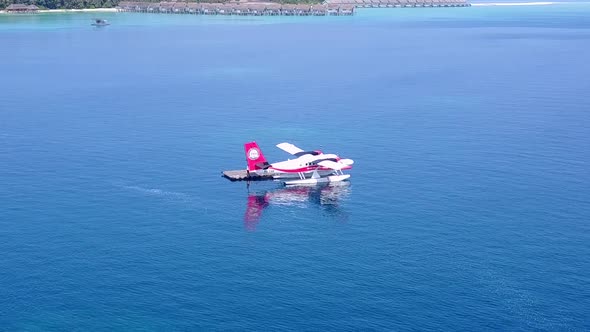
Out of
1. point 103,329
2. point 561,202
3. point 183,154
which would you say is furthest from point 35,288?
point 561,202

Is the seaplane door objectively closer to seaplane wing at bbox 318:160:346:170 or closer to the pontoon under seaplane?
the pontoon under seaplane

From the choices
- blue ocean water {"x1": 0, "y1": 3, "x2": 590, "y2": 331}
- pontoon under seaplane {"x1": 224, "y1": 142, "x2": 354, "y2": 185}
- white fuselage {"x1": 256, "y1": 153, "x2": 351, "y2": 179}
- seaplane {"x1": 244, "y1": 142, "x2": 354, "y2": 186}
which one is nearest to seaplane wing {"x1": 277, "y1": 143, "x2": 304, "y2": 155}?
blue ocean water {"x1": 0, "y1": 3, "x2": 590, "y2": 331}

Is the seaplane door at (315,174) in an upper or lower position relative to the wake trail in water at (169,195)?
upper

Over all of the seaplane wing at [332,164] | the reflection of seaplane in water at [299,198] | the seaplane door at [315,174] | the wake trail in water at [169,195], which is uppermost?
the seaplane wing at [332,164]

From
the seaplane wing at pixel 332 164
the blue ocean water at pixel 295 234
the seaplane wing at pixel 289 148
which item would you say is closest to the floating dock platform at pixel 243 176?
the blue ocean water at pixel 295 234

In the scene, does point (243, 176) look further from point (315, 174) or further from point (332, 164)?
point (332, 164)

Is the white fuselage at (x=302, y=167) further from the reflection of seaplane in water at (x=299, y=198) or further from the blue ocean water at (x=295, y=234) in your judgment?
the reflection of seaplane in water at (x=299, y=198)

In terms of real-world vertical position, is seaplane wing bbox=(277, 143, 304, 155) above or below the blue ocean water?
above

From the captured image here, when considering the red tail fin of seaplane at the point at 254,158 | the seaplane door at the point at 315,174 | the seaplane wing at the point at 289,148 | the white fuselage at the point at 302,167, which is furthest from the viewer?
the seaplane wing at the point at 289,148
